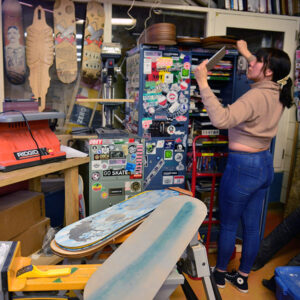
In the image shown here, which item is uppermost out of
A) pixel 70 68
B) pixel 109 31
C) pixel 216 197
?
pixel 109 31

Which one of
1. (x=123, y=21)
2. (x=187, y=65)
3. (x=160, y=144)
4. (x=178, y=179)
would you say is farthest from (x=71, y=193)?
(x=123, y=21)

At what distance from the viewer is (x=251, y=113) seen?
2.06 m

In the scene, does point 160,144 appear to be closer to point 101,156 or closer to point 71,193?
point 101,156

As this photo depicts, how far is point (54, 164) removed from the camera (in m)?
1.88

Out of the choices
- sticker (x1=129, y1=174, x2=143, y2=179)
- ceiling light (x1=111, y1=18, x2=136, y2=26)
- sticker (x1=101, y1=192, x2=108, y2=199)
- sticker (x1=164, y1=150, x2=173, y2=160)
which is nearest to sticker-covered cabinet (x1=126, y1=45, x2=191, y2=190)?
sticker (x1=164, y1=150, x2=173, y2=160)

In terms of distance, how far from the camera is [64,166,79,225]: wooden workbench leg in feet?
6.86

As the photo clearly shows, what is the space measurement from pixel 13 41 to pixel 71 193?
1.67 meters

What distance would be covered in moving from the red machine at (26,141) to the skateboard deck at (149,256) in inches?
29.5

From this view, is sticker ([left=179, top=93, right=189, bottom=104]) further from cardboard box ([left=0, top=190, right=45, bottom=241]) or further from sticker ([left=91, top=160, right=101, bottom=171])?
cardboard box ([left=0, top=190, right=45, bottom=241])

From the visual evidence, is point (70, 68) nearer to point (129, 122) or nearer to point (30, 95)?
point (30, 95)

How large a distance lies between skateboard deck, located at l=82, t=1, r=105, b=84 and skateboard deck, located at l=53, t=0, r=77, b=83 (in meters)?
0.12

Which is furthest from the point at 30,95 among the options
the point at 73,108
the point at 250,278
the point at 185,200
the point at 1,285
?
the point at 250,278

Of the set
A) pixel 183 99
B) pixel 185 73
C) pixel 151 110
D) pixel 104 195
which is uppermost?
pixel 185 73

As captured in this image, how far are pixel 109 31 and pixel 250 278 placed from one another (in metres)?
2.67
